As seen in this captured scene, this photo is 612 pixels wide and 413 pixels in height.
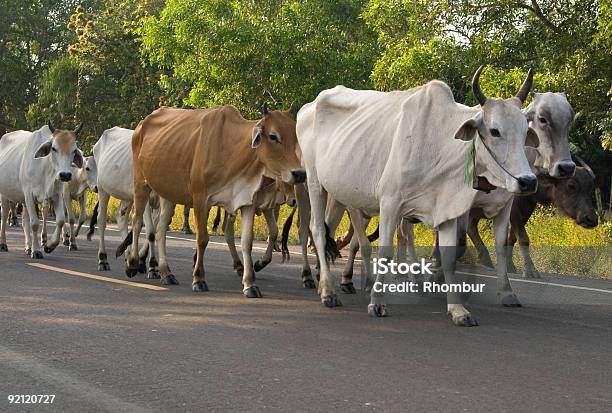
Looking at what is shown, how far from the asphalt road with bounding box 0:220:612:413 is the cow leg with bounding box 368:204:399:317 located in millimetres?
174

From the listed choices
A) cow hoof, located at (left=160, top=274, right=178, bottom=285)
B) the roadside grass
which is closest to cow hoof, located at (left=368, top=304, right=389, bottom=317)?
cow hoof, located at (left=160, top=274, right=178, bottom=285)

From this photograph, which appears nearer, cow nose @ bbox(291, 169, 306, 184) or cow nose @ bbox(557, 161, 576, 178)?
cow nose @ bbox(557, 161, 576, 178)

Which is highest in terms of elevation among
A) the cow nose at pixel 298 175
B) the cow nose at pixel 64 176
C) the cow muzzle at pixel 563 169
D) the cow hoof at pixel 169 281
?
the cow muzzle at pixel 563 169

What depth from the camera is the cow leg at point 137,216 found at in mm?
13359

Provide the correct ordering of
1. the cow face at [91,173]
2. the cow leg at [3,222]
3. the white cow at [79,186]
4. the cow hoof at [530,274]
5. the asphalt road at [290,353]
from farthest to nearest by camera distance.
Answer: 1. the cow face at [91,173]
2. the white cow at [79,186]
3. the cow leg at [3,222]
4. the cow hoof at [530,274]
5. the asphalt road at [290,353]

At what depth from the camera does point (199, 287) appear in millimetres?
11828

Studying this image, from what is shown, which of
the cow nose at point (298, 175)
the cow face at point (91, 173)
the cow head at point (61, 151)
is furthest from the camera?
the cow face at point (91, 173)

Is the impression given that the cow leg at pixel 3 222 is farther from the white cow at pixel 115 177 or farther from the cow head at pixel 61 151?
the white cow at pixel 115 177

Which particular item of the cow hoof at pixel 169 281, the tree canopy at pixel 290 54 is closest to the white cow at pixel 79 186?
the tree canopy at pixel 290 54

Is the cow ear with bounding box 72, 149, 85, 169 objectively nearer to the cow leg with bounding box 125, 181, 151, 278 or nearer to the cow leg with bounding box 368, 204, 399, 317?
the cow leg with bounding box 125, 181, 151, 278

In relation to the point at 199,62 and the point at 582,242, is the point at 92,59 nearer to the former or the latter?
the point at 199,62

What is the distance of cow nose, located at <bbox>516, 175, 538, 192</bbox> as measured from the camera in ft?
29.1

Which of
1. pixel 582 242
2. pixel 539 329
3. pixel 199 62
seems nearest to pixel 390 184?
pixel 539 329

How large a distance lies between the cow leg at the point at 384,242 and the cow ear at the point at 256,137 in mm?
2303
